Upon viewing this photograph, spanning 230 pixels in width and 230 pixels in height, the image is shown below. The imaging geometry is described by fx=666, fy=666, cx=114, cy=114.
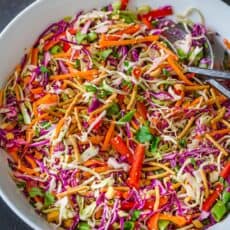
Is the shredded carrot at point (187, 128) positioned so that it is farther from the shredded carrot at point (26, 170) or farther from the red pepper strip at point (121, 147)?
the shredded carrot at point (26, 170)

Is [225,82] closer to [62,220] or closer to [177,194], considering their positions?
[177,194]

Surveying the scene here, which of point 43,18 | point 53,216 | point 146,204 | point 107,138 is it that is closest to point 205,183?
point 146,204

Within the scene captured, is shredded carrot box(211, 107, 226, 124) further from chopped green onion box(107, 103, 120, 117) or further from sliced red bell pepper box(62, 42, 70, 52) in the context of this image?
sliced red bell pepper box(62, 42, 70, 52)

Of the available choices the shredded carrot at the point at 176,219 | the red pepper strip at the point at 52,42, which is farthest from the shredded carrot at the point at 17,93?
the shredded carrot at the point at 176,219

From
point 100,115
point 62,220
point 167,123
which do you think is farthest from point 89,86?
point 62,220

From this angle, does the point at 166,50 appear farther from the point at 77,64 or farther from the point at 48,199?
the point at 48,199
